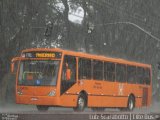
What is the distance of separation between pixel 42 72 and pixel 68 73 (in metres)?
1.38

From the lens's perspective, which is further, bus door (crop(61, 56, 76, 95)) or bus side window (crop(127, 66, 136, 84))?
bus side window (crop(127, 66, 136, 84))

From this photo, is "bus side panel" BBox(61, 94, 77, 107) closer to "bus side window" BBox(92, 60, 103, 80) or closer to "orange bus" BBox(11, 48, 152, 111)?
"orange bus" BBox(11, 48, 152, 111)

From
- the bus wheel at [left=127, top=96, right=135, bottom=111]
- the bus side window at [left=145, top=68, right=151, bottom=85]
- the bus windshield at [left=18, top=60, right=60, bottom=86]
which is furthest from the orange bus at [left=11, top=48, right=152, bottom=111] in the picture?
the bus side window at [left=145, top=68, right=151, bottom=85]

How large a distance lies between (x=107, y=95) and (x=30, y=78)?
6.36 metres

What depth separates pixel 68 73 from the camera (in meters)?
24.4

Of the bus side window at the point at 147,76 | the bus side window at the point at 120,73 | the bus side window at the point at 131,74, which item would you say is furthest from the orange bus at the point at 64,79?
the bus side window at the point at 147,76

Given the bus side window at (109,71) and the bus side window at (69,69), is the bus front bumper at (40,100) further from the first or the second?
the bus side window at (109,71)

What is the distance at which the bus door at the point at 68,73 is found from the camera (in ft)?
79.7

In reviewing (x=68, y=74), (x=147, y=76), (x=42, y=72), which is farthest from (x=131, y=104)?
(x=42, y=72)

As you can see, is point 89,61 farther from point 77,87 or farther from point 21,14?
point 21,14

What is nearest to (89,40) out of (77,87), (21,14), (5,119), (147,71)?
(21,14)

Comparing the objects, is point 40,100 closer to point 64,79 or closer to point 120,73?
point 64,79

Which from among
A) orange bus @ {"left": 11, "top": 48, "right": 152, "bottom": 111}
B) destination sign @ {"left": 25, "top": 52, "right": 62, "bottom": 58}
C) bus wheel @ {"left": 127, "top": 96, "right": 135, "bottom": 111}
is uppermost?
destination sign @ {"left": 25, "top": 52, "right": 62, "bottom": 58}

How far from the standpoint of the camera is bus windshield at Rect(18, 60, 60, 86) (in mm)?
23797
